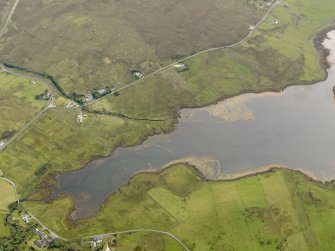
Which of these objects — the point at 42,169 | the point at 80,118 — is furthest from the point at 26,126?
the point at 42,169

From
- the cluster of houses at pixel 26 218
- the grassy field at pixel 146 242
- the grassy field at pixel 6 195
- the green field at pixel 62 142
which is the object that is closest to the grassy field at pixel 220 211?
the grassy field at pixel 146 242

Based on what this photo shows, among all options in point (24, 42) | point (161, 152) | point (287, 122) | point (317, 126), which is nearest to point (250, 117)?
point (287, 122)

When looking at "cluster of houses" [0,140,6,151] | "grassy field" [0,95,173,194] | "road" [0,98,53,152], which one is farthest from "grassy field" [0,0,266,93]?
"cluster of houses" [0,140,6,151]

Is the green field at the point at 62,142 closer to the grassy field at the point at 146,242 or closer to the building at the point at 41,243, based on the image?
the building at the point at 41,243

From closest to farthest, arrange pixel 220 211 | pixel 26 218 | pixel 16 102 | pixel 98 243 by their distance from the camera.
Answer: pixel 98 243 < pixel 26 218 < pixel 220 211 < pixel 16 102

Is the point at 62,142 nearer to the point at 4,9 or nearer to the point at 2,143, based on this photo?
the point at 2,143

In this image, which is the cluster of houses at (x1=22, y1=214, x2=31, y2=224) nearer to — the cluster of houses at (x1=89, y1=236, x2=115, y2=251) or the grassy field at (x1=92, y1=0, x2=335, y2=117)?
the cluster of houses at (x1=89, y1=236, x2=115, y2=251)

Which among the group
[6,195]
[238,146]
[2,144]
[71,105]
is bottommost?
[6,195]
